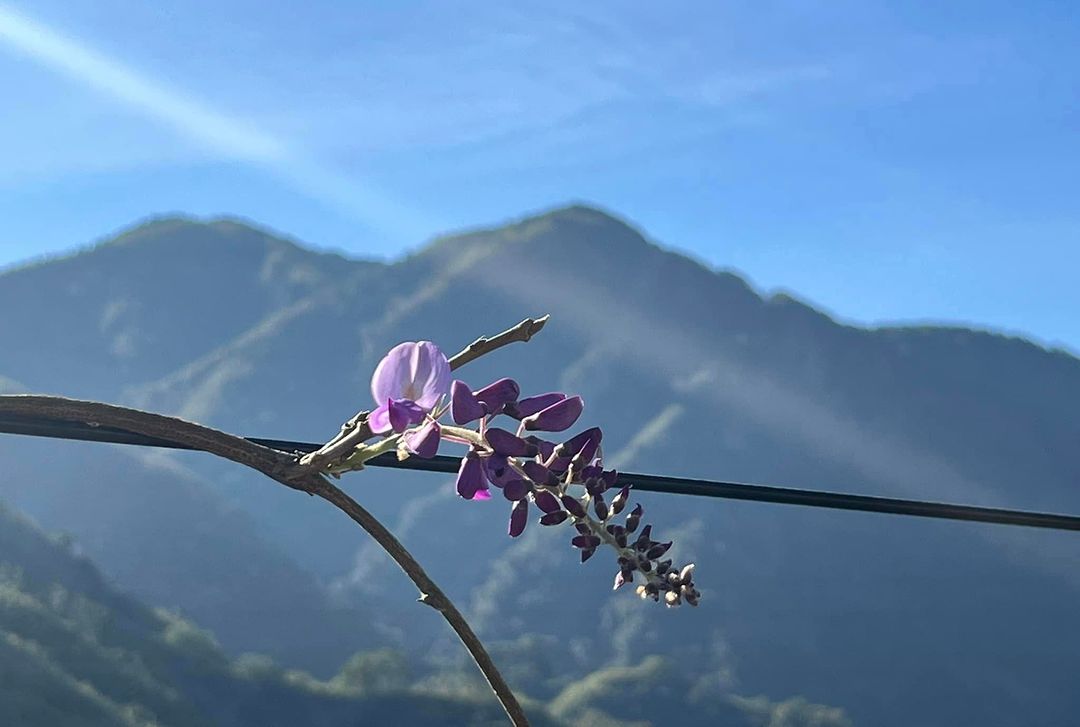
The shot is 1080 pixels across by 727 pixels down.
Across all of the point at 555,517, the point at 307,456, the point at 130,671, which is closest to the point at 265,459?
the point at 307,456

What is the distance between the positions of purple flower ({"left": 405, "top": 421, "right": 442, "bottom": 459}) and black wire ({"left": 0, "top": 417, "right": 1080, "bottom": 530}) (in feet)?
0.26

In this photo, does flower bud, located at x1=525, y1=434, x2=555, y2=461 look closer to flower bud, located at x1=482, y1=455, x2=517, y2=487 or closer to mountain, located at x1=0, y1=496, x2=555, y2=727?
flower bud, located at x1=482, y1=455, x2=517, y2=487

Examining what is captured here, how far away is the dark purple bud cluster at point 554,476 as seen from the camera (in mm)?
427

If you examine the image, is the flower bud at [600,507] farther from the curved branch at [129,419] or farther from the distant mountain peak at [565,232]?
the distant mountain peak at [565,232]

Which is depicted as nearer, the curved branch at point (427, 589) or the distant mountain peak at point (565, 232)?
the curved branch at point (427, 589)

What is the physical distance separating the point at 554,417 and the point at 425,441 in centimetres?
6

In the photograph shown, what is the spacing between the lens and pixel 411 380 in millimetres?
424

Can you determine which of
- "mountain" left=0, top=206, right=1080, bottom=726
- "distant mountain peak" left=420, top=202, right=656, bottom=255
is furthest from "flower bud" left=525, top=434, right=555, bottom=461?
"distant mountain peak" left=420, top=202, right=656, bottom=255

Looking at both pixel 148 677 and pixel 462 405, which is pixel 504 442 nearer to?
pixel 462 405

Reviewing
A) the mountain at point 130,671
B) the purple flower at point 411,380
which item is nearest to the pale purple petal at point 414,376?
the purple flower at point 411,380

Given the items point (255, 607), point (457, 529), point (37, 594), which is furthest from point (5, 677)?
point (457, 529)

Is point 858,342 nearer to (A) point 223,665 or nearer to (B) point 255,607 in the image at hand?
(B) point 255,607

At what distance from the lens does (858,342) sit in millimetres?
79438

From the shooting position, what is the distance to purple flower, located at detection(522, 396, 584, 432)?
441 millimetres
